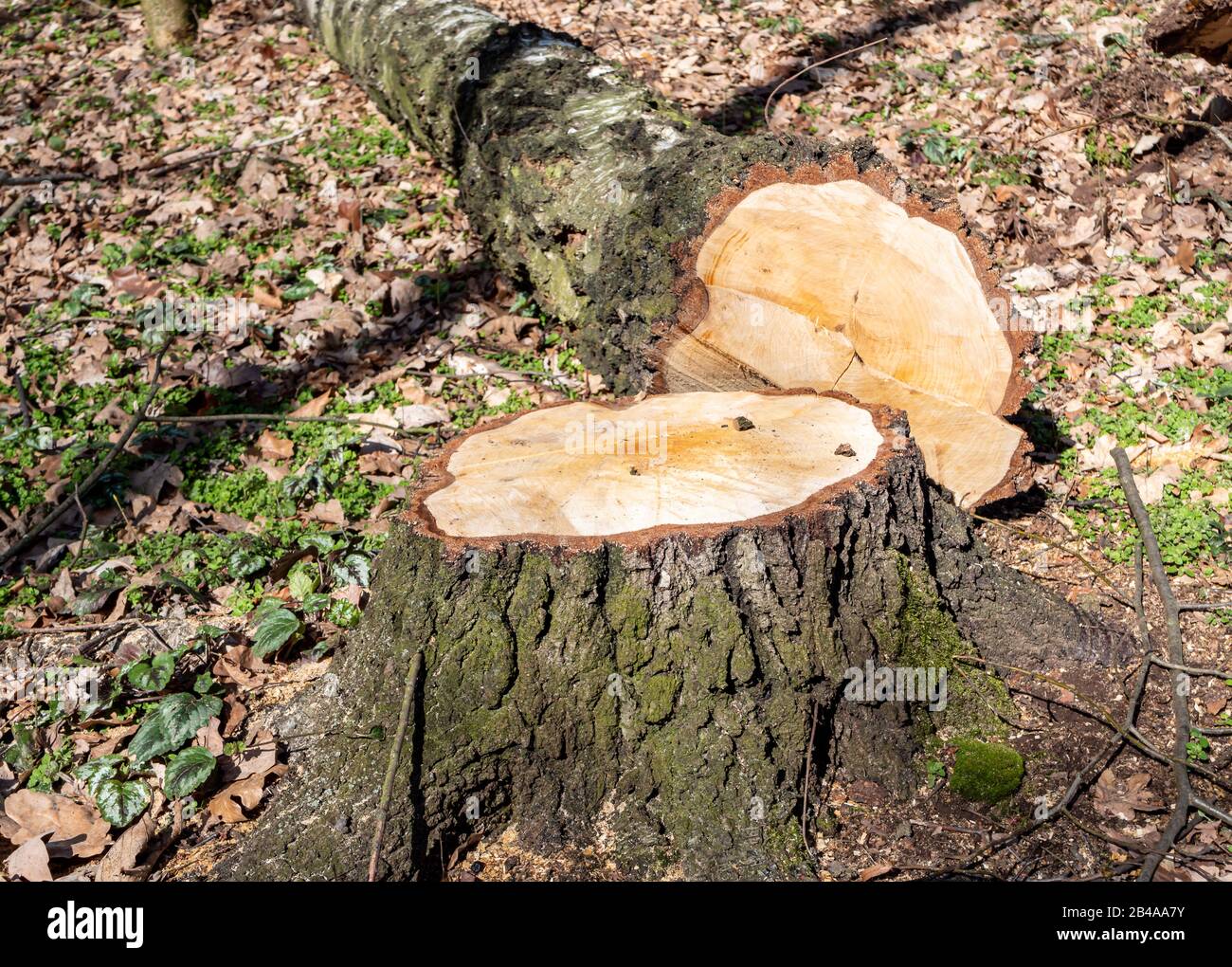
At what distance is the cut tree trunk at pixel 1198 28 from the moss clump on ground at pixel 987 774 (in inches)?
168

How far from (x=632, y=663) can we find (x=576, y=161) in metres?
2.59

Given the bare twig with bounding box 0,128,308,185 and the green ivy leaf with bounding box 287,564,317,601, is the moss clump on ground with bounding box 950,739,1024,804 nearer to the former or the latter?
the green ivy leaf with bounding box 287,564,317,601

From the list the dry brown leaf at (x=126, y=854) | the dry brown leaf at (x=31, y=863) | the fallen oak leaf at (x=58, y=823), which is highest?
the dry brown leaf at (x=31, y=863)

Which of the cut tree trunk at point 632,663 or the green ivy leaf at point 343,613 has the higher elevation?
the cut tree trunk at point 632,663

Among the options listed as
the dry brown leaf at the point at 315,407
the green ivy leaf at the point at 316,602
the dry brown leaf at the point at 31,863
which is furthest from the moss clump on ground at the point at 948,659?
the dry brown leaf at the point at 315,407

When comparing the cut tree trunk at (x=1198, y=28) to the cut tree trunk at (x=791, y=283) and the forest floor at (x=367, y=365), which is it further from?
the cut tree trunk at (x=791, y=283)

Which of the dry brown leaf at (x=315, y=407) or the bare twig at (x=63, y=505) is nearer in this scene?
the bare twig at (x=63, y=505)

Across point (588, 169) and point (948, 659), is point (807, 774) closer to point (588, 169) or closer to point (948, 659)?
point (948, 659)

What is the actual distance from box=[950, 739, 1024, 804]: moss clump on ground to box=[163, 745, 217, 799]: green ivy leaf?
7.68ft

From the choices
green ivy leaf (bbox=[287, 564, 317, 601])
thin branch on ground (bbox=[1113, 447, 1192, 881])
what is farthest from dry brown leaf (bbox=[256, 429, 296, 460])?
thin branch on ground (bbox=[1113, 447, 1192, 881])

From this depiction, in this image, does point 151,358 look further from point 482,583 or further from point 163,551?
point 482,583

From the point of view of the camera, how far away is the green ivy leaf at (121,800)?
2.96m
